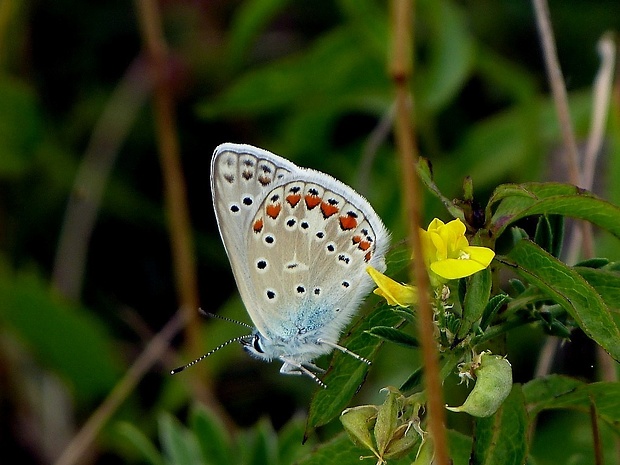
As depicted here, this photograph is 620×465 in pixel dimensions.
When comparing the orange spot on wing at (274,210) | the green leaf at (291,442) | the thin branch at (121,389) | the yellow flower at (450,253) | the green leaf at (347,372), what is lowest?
the thin branch at (121,389)

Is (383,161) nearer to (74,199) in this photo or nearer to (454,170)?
(454,170)

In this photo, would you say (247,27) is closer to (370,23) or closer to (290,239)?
(370,23)

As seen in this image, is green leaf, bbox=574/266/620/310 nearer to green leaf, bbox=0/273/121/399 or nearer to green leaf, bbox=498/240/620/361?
green leaf, bbox=498/240/620/361

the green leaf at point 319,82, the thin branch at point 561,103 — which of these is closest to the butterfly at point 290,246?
the thin branch at point 561,103

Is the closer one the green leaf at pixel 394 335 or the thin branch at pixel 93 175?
the green leaf at pixel 394 335

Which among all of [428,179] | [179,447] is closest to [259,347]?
[179,447]

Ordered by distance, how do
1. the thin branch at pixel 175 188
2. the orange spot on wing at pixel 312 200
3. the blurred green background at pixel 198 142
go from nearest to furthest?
the orange spot on wing at pixel 312 200
the thin branch at pixel 175 188
the blurred green background at pixel 198 142

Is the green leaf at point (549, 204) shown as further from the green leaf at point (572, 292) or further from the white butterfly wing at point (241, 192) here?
the white butterfly wing at point (241, 192)
